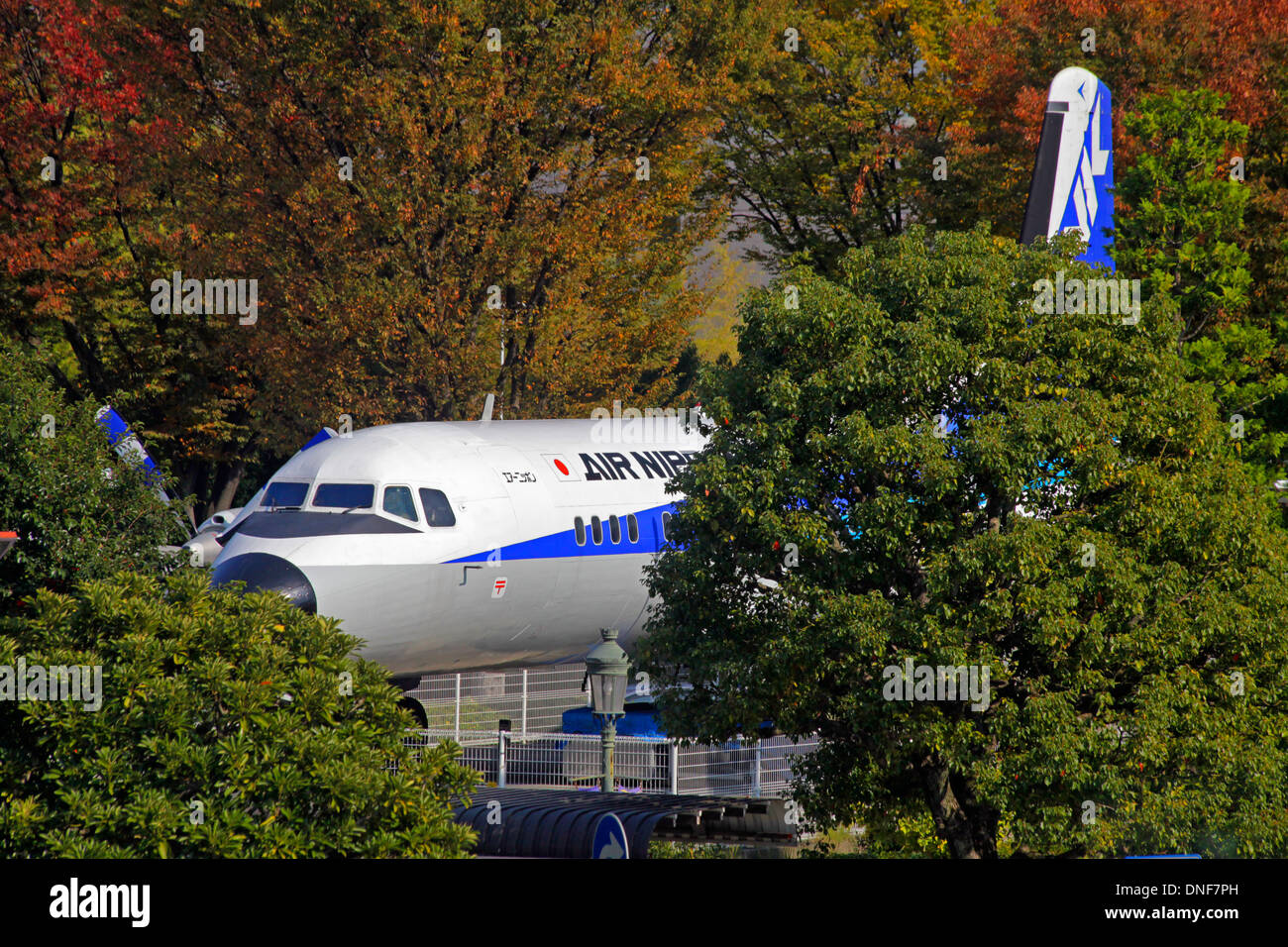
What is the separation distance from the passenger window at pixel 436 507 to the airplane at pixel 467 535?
2 cm

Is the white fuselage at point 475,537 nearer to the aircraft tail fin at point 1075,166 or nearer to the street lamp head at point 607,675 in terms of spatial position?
the street lamp head at point 607,675

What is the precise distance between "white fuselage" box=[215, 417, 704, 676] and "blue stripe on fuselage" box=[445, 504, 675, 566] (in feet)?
0.08

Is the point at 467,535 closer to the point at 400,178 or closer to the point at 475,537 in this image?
the point at 475,537

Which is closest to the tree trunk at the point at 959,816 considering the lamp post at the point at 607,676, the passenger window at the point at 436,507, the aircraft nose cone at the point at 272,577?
the lamp post at the point at 607,676

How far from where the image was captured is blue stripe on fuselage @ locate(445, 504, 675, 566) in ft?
78.9

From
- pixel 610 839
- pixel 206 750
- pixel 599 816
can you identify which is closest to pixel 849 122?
pixel 599 816

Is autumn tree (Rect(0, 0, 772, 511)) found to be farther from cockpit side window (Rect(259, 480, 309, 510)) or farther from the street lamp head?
the street lamp head

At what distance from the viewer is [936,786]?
15500 millimetres

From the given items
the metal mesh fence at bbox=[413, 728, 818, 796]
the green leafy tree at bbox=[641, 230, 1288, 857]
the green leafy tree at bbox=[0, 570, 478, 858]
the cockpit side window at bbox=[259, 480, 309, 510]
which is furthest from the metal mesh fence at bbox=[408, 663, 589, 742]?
the green leafy tree at bbox=[0, 570, 478, 858]

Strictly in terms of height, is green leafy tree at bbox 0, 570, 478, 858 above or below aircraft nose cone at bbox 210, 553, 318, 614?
below

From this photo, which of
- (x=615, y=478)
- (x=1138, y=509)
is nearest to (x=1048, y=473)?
(x=1138, y=509)

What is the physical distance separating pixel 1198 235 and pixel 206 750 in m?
27.3

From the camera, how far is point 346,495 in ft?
74.5
